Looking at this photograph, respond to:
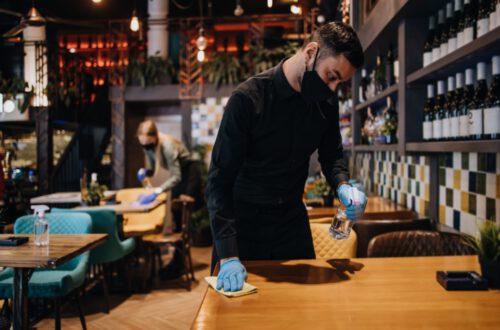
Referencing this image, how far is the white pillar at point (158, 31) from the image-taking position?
909 cm

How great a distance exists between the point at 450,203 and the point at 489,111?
1068 millimetres

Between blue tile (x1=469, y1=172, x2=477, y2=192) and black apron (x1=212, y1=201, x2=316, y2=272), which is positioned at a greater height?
blue tile (x1=469, y1=172, x2=477, y2=192)

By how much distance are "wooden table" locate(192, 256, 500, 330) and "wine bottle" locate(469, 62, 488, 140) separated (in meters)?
0.62

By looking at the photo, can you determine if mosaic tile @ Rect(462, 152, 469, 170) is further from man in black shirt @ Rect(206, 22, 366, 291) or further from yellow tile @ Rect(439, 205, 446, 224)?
man in black shirt @ Rect(206, 22, 366, 291)

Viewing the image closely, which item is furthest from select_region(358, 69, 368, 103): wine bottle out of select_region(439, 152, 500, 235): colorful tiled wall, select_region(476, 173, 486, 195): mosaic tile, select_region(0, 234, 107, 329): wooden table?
select_region(0, 234, 107, 329): wooden table

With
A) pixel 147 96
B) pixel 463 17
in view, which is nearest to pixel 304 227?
pixel 463 17

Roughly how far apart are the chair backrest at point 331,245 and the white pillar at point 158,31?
7223 millimetres

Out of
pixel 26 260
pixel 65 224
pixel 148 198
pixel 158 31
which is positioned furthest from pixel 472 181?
pixel 158 31

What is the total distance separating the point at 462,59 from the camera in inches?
80.4

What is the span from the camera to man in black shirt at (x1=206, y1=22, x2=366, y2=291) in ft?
5.63

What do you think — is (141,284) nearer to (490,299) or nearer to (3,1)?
(490,299)

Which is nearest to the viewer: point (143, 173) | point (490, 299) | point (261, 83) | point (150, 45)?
point (490, 299)

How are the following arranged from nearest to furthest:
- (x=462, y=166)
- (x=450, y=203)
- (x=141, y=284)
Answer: (x=462, y=166), (x=450, y=203), (x=141, y=284)

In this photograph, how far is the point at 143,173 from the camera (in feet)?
18.9
